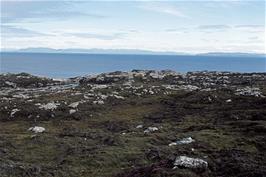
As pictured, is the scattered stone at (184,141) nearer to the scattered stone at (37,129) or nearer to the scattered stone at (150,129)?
the scattered stone at (150,129)

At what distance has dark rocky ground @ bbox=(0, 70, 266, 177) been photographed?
3384 centimetres

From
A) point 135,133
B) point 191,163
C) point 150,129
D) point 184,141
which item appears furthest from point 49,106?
point 191,163

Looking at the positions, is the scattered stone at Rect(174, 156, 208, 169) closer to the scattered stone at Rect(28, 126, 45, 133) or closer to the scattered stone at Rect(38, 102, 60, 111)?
the scattered stone at Rect(28, 126, 45, 133)

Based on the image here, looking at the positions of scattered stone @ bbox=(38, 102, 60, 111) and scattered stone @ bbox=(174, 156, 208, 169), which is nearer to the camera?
scattered stone @ bbox=(174, 156, 208, 169)

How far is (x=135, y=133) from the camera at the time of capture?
4894 cm

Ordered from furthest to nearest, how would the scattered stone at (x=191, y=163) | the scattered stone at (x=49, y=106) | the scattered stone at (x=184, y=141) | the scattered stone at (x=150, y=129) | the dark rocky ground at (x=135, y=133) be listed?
the scattered stone at (x=49, y=106), the scattered stone at (x=150, y=129), the scattered stone at (x=184, y=141), the dark rocky ground at (x=135, y=133), the scattered stone at (x=191, y=163)

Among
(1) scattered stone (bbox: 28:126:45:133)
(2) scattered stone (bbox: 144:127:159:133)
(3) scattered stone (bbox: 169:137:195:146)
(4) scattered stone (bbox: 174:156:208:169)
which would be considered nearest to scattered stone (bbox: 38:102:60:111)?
(1) scattered stone (bbox: 28:126:45:133)

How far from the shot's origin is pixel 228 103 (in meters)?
68.6

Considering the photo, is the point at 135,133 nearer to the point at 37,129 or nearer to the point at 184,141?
the point at 184,141

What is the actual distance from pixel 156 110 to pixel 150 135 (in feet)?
70.1

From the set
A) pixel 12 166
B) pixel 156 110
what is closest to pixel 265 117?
pixel 156 110

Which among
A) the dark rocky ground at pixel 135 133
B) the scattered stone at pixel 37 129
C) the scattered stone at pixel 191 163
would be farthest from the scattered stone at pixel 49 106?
the scattered stone at pixel 191 163

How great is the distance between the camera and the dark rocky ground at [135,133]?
3384 cm

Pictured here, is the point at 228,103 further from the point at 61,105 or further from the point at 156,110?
the point at 61,105
